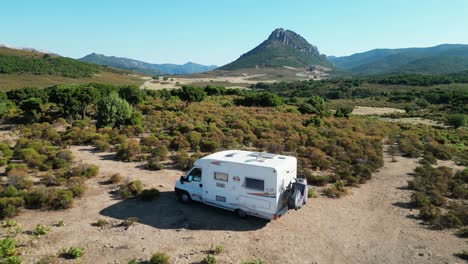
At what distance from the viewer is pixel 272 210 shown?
42.6 feet

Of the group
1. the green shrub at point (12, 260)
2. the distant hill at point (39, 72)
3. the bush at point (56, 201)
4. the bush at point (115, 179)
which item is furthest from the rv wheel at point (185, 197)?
the distant hill at point (39, 72)

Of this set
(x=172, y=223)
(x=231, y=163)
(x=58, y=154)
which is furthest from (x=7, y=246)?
(x=58, y=154)

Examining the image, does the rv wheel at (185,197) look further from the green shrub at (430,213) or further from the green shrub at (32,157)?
the green shrub at (430,213)

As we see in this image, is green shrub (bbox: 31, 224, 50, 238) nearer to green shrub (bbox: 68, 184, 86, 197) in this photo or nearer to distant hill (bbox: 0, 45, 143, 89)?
green shrub (bbox: 68, 184, 86, 197)

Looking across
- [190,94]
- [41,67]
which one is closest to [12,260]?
[190,94]

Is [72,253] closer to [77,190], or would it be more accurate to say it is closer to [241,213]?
[77,190]

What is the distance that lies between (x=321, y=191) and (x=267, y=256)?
7979mm

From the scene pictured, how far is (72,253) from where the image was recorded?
10.9 meters

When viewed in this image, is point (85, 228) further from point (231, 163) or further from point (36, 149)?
point (36, 149)

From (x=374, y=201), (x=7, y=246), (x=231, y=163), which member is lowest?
(x=374, y=201)

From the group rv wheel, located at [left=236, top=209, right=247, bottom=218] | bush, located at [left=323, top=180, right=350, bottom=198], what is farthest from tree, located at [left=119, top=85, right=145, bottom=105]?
rv wheel, located at [left=236, top=209, right=247, bottom=218]

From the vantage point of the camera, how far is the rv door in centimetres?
1484

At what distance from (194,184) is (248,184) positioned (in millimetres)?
2953

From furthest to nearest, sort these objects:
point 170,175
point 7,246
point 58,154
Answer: point 58,154
point 170,175
point 7,246
